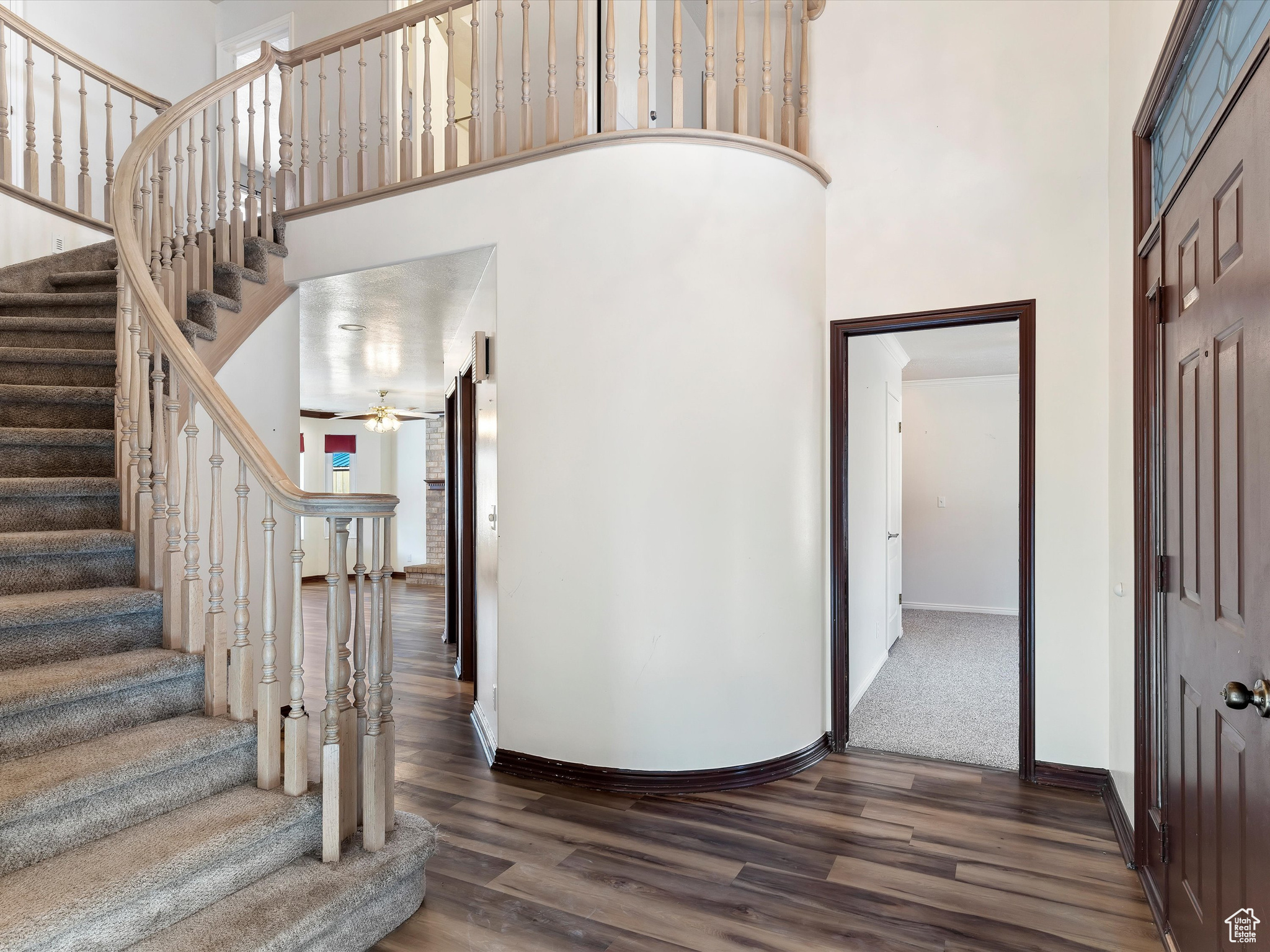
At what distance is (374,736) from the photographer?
87.2 inches

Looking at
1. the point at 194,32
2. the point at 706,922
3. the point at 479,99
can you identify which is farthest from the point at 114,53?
the point at 706,922

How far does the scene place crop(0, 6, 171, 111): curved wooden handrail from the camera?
13.2 ft

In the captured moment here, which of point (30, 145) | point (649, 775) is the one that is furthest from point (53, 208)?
point (649, 775)

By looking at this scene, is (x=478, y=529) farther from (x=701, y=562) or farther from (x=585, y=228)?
(x=585, y=228)

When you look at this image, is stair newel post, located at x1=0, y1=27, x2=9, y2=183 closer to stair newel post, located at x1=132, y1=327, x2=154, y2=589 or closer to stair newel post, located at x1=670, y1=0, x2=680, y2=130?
stair newel post, located at x1=132, y1=327, x2=154, y2=589

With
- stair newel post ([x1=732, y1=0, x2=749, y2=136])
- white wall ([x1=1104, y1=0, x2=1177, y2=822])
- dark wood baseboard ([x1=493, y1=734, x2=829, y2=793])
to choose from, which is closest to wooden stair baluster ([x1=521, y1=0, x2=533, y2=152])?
stair newel post ([x1=732, y1=0, x2=749, y2=136])

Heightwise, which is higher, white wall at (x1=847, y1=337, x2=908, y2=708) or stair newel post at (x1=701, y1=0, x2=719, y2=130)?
stair newel post at (x1=701, y1=0, x2=719, y2=130)

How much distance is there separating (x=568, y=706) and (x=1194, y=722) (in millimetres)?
2213

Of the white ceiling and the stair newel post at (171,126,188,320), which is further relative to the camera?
Answer: the white ceiling

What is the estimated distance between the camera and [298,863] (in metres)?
2.11

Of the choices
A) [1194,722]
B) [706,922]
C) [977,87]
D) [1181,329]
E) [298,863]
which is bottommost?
[706,922]

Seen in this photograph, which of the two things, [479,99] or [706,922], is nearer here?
[706,922]

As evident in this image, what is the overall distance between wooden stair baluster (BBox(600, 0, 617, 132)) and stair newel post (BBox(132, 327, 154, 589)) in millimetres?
1972

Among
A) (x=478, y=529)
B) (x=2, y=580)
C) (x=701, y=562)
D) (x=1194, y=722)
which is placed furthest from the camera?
(x=478, y=529)
